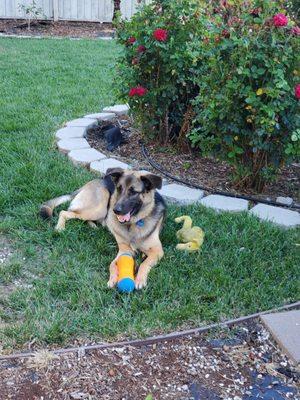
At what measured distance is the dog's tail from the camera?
444 cm

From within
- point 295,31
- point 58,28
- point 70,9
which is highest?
point 295,31

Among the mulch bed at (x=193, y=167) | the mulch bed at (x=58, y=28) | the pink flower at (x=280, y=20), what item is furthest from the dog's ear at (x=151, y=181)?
the mulch bed at (x=58, y=28)

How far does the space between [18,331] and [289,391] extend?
1.58 metres

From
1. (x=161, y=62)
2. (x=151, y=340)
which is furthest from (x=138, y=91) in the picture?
(x=151, y=340)

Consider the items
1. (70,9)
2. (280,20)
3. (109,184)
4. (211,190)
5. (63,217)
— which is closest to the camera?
(280,20)

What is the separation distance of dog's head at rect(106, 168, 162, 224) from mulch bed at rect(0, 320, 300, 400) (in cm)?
118

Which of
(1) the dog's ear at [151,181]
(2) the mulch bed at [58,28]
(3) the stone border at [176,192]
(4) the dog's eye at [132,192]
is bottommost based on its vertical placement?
(3) the stone border at [176,192]

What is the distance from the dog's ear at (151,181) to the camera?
13.0 ft

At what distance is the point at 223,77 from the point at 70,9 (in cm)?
1435

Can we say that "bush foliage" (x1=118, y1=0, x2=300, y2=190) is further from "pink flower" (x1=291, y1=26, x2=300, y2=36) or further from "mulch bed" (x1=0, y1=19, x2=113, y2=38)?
"mulch bed" (x1=0, y1=19, x2=113, y2=38)

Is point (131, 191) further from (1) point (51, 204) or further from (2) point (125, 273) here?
(1) point (51, 204)

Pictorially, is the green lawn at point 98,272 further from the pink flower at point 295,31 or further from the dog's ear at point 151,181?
the pink flower at point 295,31

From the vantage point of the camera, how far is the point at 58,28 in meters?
16.9

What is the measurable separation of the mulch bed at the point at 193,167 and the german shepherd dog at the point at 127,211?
1323 millimetres
